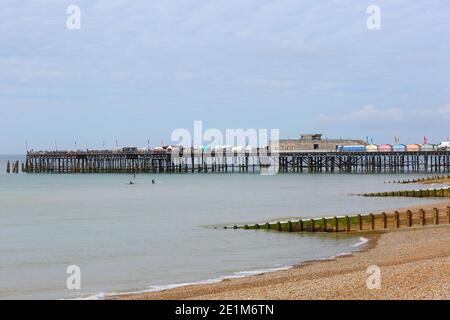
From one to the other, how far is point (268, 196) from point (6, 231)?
33.3 m

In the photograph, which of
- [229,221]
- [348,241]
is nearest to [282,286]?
[348,241]

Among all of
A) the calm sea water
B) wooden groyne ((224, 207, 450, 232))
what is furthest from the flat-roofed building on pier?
wooden groyne ((224, 207, 450, 232))

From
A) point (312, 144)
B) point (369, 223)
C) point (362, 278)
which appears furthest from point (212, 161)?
point (362, 278)

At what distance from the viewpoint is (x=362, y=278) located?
1686 cm

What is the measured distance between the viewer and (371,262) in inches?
894

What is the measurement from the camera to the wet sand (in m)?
14.8

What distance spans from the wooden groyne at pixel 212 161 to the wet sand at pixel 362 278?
95.0 meters

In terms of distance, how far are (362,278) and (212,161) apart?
128 meters

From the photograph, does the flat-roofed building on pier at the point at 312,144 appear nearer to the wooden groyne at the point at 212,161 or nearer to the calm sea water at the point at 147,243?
the wooden groyne at the point at 212,161

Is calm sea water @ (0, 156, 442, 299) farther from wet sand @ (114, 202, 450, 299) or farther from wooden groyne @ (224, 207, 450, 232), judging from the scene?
wet sand @ (114, 202, 450, 299)

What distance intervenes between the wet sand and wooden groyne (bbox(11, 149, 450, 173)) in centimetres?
9502

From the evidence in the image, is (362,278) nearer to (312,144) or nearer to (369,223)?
(369,223)

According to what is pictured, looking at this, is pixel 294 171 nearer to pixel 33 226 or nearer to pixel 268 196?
pixel 268 196

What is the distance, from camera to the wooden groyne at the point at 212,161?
12625cm
